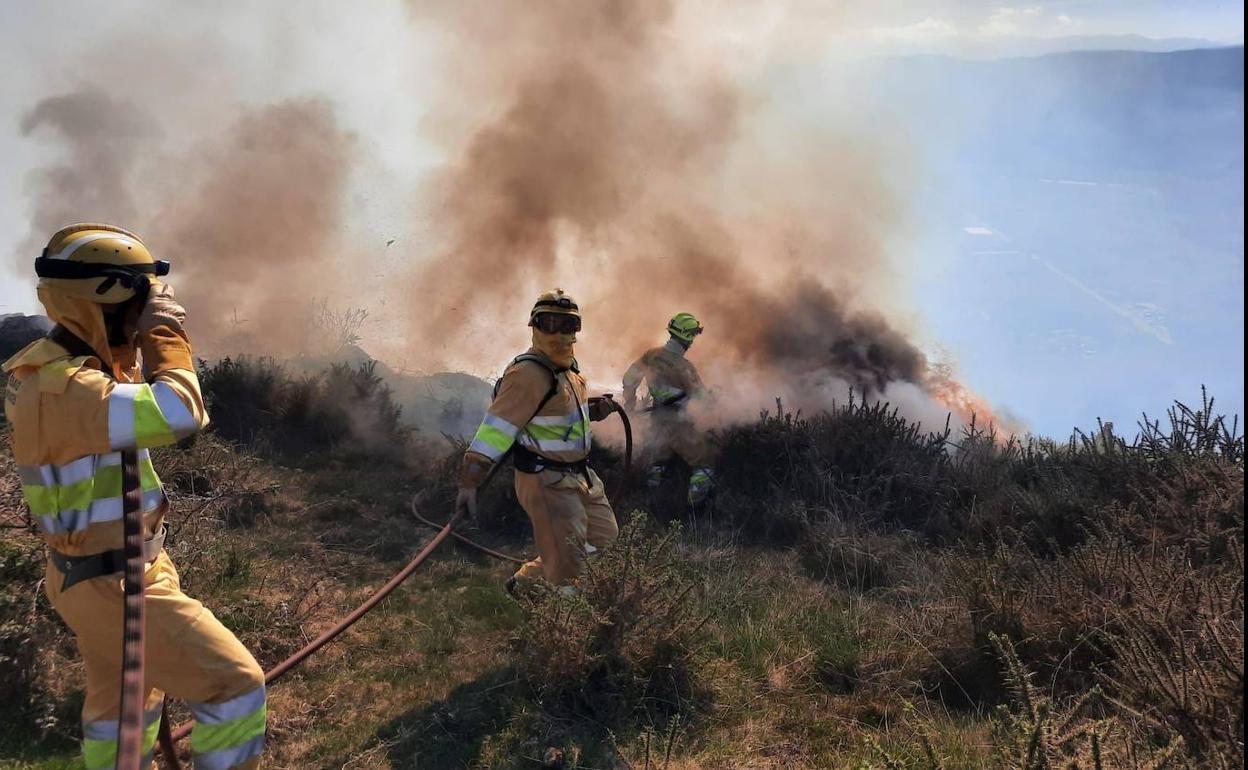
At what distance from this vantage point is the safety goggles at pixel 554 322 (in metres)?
4.12

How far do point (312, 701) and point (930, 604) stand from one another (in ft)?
11.1

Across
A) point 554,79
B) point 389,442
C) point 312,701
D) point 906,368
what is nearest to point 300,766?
point 312,701

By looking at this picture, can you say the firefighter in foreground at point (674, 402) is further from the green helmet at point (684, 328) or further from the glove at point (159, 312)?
the glove at point (159, 312)

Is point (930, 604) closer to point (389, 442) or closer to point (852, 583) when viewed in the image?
point (852, 583)

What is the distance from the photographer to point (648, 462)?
6.97 m

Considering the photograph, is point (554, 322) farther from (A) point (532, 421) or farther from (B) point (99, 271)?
(B) point (99, 271)

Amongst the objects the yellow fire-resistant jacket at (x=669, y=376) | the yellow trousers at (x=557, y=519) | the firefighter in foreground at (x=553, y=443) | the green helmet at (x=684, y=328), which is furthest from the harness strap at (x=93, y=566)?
the green helmet at (x=684, y=328)

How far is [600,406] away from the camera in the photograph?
4.91 m

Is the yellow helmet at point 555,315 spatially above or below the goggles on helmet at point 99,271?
above

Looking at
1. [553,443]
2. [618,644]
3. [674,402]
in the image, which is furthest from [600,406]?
[674,402]

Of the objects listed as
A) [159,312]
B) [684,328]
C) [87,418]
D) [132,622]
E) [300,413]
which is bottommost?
[132,622]

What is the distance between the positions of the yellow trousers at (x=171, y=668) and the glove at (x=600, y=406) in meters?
2.80

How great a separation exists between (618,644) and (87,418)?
2.36 metres

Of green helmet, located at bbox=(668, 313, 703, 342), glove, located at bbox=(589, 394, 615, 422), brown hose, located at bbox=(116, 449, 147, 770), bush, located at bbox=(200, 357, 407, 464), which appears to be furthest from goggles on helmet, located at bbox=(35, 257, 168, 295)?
bush, located at bbox=(200, 357, 407, 464)
